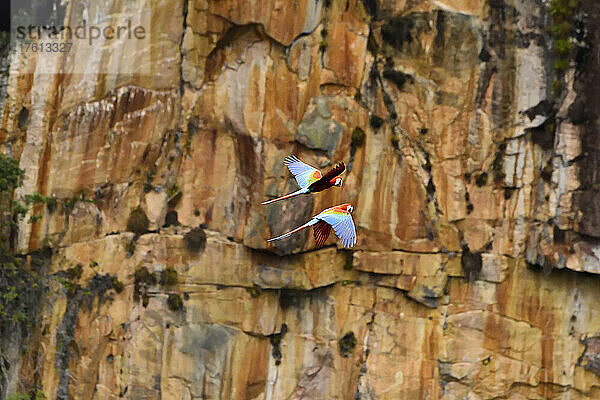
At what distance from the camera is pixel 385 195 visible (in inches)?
1080

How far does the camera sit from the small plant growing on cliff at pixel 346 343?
91.3 ft

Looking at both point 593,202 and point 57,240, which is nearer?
point 593,202

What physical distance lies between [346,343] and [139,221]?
6622 mm

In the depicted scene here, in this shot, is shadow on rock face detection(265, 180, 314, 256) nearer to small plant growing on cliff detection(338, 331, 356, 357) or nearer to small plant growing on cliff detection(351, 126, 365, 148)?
small plant growing on cliff detection(351, 126, 365, 148)

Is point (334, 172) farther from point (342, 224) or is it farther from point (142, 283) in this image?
point (142, 283)

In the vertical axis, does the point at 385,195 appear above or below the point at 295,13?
below

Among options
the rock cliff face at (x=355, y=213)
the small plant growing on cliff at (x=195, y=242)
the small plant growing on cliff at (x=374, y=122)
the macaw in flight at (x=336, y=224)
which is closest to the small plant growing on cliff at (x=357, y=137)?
the rock cliff face at (x=355, y=213)

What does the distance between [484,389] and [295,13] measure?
37.7ft

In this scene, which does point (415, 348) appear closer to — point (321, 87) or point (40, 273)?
point (321, 87)

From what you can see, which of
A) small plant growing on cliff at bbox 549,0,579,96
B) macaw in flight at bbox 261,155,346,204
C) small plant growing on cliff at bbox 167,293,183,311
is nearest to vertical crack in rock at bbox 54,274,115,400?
small plant growing on cliff at bbox 167,293,183,311

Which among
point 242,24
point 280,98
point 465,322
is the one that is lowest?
point 465,322

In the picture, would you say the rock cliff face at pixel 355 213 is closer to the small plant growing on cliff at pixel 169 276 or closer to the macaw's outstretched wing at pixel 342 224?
the small plant growing on cliff at pixel 169 276

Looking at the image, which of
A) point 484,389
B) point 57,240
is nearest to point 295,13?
point 57,240

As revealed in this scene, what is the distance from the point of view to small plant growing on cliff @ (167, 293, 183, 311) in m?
27.1
